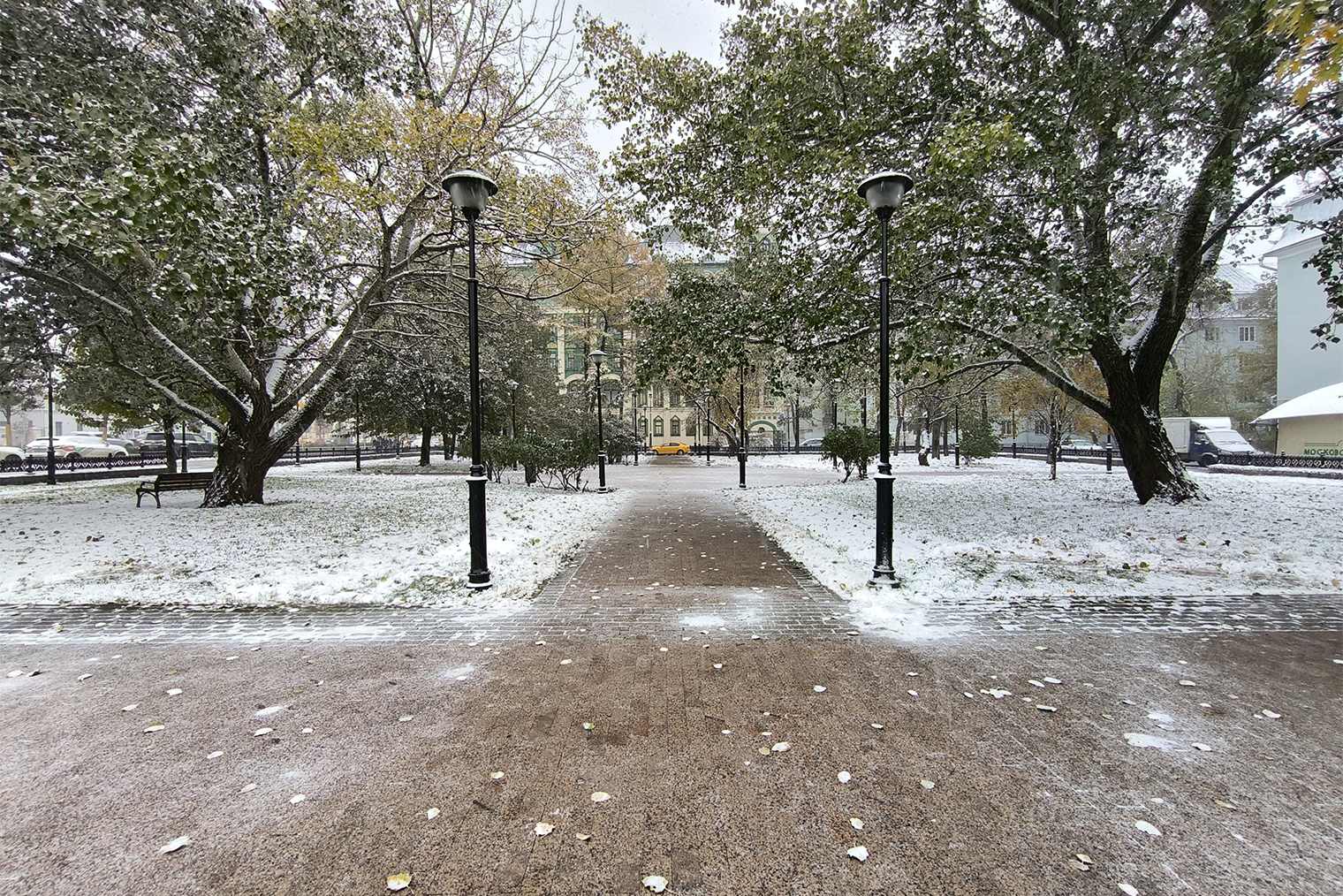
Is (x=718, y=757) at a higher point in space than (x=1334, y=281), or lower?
lower

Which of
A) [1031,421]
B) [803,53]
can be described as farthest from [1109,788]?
[1031,421]

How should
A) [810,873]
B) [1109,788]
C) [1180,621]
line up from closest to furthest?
[810,873] → [1109,788] → [1180,621]

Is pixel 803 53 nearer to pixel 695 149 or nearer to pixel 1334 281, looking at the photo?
pixel 695 149

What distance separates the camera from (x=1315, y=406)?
24.6m

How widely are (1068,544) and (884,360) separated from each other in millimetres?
3952

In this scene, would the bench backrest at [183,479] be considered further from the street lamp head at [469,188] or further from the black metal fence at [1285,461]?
the black metal fence at [1285,461]

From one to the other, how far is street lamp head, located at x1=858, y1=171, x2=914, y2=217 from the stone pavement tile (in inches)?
174

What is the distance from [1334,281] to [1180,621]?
818cm

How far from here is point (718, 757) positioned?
2.90 metres

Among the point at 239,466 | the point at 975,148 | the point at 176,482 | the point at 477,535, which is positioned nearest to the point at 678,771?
the point at 477,535

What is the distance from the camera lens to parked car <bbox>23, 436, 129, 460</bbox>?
3025 cm

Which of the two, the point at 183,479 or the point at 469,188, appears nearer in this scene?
the point at 469,188

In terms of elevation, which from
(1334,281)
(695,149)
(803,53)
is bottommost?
(1334,281)

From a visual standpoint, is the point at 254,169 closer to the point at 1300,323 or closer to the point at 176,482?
the point at 176,482
